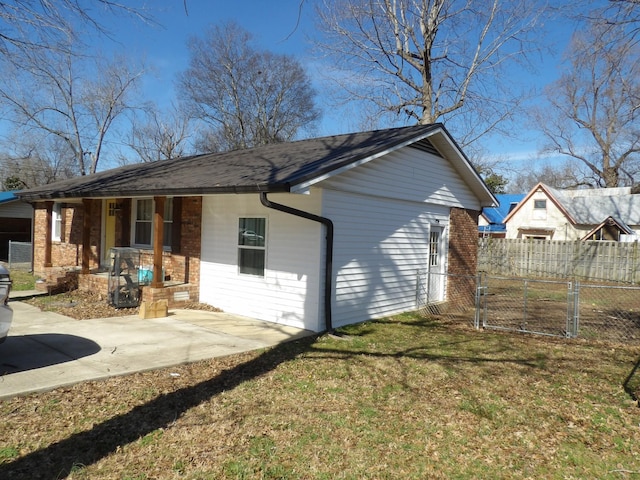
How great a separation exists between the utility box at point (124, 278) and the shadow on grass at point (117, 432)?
512 centimetres

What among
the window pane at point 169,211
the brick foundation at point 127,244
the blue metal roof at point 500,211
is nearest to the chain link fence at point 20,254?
the brick foundation at point 127,244

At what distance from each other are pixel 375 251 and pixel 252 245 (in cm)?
258

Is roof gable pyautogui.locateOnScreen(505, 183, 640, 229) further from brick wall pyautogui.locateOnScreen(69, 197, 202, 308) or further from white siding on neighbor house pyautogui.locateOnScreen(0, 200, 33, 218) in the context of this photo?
white siding on neighbor house pyautogui.locateOnScreen(0, 200, 33, 218)

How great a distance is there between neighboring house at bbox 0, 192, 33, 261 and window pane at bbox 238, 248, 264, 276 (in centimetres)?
1778

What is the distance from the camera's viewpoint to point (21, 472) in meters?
Result: 3.50

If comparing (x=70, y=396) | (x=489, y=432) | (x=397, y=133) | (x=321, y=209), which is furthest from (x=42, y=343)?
(x=397, y=133)

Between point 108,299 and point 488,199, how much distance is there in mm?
10453

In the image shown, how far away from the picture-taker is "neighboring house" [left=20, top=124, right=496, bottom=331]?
333 inches

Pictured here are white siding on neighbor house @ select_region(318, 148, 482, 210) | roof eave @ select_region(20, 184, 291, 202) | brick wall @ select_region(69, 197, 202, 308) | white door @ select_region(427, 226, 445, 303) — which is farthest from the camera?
white door @ select_region(427, 226, 445, 303)

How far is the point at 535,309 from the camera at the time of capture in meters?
13.2

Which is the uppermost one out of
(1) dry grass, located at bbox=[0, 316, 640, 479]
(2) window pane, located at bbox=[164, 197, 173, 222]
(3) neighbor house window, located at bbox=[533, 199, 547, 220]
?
(3) neighbor house window, located at bbox=[533, 199, 547, 220]

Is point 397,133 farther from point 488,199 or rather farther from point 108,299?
point 108,299

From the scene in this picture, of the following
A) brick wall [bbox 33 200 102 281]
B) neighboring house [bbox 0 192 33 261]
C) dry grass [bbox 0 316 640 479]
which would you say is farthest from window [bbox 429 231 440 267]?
neighboring house [bbox 0 192 33 261]

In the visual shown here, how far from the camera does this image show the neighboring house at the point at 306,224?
8.47m
